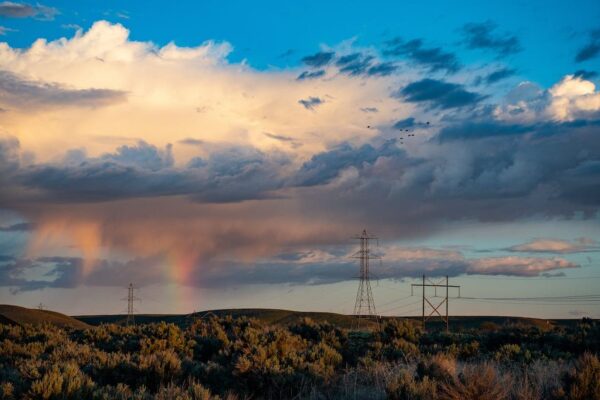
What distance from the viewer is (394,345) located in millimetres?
26656

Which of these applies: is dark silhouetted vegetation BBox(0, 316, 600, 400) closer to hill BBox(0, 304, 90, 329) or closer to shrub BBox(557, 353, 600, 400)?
shrub BBox(557, 353, 600, 400)

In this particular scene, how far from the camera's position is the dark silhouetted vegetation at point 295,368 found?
13453mm

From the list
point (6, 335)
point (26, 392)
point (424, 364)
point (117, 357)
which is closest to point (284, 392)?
point (424, 364)

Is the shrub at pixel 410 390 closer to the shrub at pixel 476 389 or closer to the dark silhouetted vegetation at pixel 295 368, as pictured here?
the dark silhouetted vegetation at pixel 295 368

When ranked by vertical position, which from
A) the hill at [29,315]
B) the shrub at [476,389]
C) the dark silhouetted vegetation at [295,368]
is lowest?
the hill at [29,315]

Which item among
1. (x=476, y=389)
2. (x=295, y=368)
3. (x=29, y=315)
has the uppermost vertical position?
(x=476, y=389)

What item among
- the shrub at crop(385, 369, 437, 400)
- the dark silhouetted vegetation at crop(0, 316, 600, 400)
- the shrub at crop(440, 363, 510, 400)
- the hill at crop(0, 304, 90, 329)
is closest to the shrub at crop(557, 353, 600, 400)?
the dark silhouetted vegetation at crop(0, 316, 600, 400)

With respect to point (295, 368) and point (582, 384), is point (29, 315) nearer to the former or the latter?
point (295, 368)

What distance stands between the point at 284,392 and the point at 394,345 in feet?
34.5

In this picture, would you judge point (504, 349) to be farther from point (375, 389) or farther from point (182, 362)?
point (182, 362)

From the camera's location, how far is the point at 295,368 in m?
18.9

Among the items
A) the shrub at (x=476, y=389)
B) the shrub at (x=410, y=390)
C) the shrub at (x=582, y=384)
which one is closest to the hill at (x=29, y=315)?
the shrub at (x=410, y=390)

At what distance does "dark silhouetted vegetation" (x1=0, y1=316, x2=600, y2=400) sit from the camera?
44.1 ft

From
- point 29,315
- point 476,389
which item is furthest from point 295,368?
point 29,315
